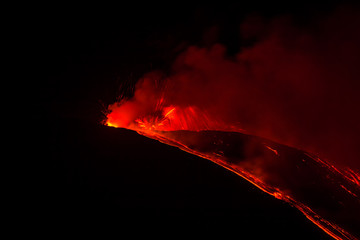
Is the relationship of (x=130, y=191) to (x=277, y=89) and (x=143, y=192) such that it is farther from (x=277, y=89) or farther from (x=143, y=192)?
(x=277, y=89)

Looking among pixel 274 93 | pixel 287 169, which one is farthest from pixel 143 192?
pixel 274 93

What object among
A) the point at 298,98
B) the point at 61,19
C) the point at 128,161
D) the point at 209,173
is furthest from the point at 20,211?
the point at 298,98

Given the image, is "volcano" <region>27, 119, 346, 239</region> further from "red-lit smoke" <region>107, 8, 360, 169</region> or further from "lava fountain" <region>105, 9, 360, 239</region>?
"red-lit smoke" <region>107, 8, 360, 169</region>

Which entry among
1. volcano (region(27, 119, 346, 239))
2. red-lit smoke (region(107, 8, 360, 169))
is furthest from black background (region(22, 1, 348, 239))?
red-lit smoke (region(107, 8, 360, 169))

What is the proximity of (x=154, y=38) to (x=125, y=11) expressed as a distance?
534 mm

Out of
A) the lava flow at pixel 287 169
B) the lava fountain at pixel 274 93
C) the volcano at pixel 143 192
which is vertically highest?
the lava fountain at pixel 274 93

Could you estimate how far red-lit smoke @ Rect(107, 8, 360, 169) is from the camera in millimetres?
4105

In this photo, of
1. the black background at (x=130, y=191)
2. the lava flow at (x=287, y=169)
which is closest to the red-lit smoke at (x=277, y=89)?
the lava flow at (x=287, y=169)

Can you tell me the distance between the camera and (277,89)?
4363mm

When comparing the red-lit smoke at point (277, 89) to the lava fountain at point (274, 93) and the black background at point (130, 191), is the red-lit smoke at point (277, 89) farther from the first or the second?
the black background at point (130, 191)

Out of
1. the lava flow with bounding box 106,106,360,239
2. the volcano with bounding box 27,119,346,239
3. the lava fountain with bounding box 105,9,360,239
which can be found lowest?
the volcano with bounding box 27,119,346,239

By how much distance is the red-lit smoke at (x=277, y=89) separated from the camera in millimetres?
4105

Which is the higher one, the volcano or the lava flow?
the lava flow

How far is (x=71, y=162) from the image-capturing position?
73.0 inches
